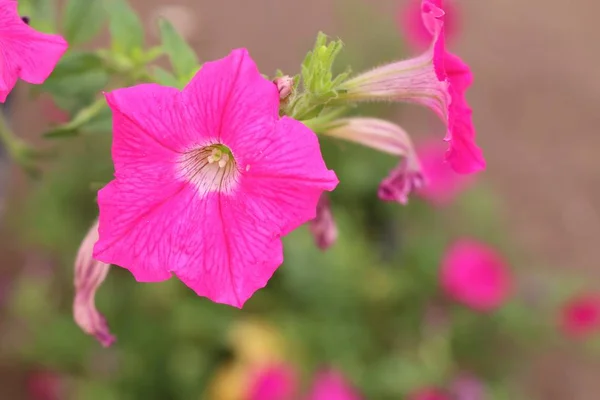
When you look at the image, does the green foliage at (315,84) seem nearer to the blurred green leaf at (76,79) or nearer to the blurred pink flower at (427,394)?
the blurred green leaf at (76,79)

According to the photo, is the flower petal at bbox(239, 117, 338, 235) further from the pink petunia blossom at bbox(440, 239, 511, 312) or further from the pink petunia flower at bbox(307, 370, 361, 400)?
the pink petunia blossom at bbox(440, 239, 511, 312)

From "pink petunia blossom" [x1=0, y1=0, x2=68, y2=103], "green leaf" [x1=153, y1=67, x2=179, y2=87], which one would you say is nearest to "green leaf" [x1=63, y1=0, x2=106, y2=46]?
"green leaf" [x1=153, y1=67, x2=179, y2=87]

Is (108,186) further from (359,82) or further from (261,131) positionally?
(359,82)

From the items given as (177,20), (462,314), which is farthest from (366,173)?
(177,20)

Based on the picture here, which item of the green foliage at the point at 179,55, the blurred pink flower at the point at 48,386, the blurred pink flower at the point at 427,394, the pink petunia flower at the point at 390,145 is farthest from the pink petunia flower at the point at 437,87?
the blurred pink flower at the point at 48,386

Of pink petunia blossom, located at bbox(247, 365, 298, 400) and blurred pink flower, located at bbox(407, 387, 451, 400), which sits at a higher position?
pink petunia blossom, located at bbox(247, 365, 298, 400)

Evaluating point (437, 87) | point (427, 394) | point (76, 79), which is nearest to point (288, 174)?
point (437, 87)
